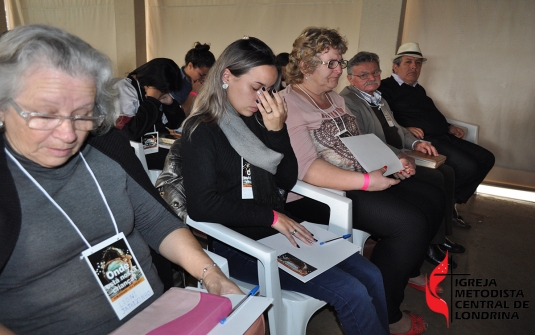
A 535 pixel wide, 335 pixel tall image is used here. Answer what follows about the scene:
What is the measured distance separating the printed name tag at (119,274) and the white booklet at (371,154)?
1.20 meters

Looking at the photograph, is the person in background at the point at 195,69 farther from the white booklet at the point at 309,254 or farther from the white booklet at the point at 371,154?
the white booklet at the point at 309,254

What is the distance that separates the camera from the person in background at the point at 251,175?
1.35 metres

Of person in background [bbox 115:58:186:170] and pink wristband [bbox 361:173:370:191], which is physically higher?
person in background [bbox 115:58:186:170]

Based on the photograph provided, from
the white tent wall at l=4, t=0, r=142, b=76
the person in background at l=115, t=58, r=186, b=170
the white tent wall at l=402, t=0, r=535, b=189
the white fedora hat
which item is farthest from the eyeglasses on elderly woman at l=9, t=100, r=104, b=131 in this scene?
the white tent wall at l=4, t=0, r=142, b=76

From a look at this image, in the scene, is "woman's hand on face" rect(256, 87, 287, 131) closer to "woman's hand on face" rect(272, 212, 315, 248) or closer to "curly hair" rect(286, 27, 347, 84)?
"woman's hand on face" rect(272, 212, 315, 248)

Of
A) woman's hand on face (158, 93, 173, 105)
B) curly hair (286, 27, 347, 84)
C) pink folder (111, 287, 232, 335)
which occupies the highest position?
curly hair (286, 27, 347, 84)

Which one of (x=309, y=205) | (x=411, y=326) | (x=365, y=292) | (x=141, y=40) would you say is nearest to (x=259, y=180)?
(x=309, y=205)

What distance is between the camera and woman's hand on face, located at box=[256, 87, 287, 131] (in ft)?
4.99

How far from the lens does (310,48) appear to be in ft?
6.69

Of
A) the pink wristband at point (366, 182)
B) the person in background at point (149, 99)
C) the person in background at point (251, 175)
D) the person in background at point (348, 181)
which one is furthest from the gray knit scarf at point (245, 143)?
the person in background at point (149, 99)

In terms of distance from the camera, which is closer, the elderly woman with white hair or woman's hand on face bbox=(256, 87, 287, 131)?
the elderly woman with white hair

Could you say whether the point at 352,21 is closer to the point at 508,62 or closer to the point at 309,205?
the point at 508,62

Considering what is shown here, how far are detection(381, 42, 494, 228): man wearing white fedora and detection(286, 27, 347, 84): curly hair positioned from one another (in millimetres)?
1337

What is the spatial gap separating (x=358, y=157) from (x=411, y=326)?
0.81 metres
